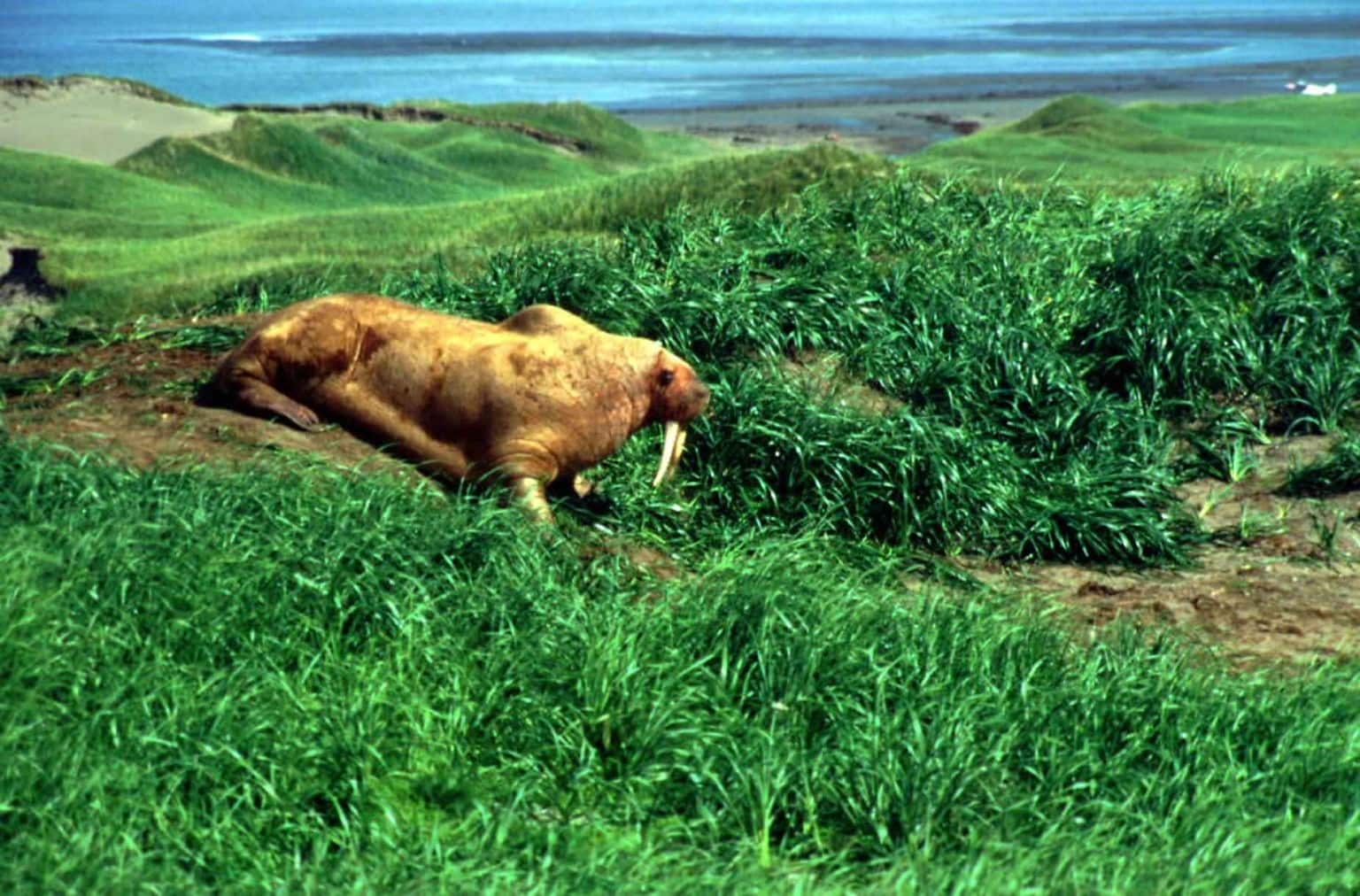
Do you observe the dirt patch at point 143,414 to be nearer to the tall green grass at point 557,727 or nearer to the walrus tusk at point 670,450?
the tall green grass at point 557,727

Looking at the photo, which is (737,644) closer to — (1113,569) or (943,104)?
(1113,569)

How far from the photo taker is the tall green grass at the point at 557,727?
4.80 meters

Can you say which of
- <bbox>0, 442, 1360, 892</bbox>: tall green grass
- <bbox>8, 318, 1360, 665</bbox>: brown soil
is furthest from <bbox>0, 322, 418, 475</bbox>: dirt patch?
<bbox>0, 442, 1360, 892</bbox>: tall green grass

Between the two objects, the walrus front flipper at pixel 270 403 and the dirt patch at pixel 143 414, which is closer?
the dirt patch at pixel 143 414

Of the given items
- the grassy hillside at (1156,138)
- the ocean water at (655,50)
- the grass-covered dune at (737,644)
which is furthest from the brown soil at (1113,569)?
the ocean water at (655,50)

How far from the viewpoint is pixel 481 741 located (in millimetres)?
5527

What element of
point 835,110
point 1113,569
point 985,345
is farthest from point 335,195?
point 835,110

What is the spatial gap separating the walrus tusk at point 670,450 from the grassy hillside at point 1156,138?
31.7 ft

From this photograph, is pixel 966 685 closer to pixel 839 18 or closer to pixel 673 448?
pixel 673 448

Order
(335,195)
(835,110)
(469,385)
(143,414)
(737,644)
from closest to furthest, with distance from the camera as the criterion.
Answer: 1. (737,644)
2. (469,385)
3. (143,414)
4. (335,195)
5. (835,110)

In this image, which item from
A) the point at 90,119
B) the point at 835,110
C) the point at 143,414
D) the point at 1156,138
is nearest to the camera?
the point at 143,414

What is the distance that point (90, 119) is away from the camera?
85.0 feet

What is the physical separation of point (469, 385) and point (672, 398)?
819 millimetres

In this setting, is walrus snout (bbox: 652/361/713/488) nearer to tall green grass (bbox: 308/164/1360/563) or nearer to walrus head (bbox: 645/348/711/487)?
walrus head (bbox: 645/348/711/487)
